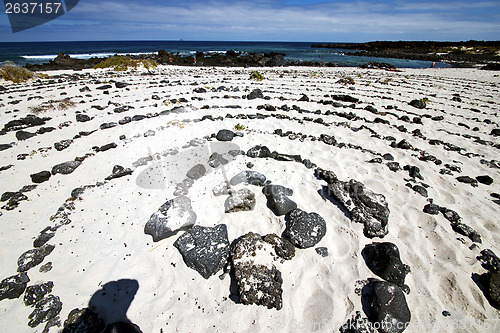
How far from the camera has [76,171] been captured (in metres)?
5.54

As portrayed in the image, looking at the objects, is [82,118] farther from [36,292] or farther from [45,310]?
[45,310]

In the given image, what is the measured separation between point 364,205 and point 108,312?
4.23m

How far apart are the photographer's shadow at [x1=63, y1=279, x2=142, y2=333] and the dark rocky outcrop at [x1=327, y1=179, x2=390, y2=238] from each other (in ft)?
11.9

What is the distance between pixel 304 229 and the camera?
3775 mm

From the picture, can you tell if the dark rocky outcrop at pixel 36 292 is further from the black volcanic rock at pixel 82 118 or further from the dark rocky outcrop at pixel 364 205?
the black volcanic rock at pixel 82 118

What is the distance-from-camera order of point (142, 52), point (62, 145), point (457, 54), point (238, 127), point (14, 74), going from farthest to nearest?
point (142, 52), point (457, 54), point (14, 74), point (238, 127), point (62, 145)

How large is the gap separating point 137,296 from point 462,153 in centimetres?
853

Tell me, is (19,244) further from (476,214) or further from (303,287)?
(476,214)

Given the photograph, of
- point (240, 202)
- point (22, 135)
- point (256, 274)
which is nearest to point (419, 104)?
point (240, 202)

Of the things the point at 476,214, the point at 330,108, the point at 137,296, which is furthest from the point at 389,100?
the point at 137,296

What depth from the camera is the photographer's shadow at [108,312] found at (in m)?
2.59

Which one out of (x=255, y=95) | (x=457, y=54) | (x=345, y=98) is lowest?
(x=255, y=95)

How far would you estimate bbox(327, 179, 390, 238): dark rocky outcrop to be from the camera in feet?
12.6

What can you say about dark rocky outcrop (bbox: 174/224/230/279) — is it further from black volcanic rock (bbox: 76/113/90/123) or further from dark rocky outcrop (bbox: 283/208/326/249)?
black volcanic rock (bbox: 76/113/90/123)
